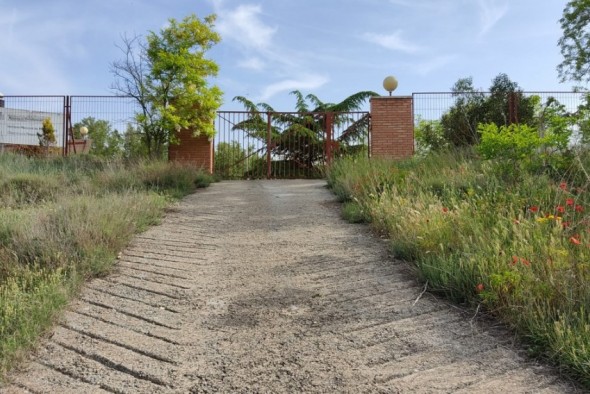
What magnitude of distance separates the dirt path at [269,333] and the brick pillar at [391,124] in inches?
331

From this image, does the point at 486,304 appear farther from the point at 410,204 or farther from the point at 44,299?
the point at 44,299

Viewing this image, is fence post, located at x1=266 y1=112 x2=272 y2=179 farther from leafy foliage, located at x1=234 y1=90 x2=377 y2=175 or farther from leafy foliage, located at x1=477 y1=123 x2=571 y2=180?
leafy foliage, located at x1=477 y1=123 x2=571 y2=180

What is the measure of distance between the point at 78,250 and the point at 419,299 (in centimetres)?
306

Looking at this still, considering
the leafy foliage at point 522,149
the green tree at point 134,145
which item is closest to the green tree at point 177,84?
the green tree at point 134,145

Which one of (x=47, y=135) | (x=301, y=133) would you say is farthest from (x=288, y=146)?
(x=47, y=135)

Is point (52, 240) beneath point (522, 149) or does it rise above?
beneath

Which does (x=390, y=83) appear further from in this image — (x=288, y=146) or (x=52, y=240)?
(x=52, y=240)

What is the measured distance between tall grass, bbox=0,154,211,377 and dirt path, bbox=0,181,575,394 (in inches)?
6.3

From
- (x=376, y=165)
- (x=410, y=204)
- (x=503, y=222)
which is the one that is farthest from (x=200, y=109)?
(x=503, y=222)

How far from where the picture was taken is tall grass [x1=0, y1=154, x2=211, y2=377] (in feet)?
10.5

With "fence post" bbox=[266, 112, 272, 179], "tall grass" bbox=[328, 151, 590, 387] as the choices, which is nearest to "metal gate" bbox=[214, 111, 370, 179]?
"fence post" bbox=[266, 112, 272, 179]

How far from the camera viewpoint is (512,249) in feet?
12.5

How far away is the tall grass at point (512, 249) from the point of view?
9.88 feet

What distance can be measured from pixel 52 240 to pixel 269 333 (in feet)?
7.56
